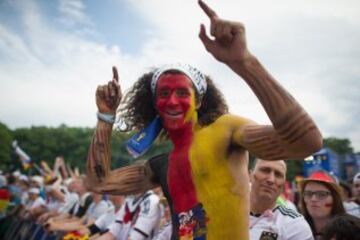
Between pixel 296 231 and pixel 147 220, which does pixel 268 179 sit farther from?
pixel 147 220

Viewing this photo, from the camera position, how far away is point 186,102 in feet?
7.35

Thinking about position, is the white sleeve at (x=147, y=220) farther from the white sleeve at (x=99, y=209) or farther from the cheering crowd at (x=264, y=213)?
the white sleeve at (x=99, y=209)

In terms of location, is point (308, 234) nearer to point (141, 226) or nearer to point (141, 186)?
point (141, 186)

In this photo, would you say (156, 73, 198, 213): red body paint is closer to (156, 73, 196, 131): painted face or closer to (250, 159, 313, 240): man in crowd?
(156, 73, 196, 131): painted face

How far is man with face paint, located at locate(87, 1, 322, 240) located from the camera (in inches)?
61.9

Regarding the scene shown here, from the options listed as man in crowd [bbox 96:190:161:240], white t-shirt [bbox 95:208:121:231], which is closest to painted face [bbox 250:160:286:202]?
man in crowd [bbox 96:190:161:240]

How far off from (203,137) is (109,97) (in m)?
0.81

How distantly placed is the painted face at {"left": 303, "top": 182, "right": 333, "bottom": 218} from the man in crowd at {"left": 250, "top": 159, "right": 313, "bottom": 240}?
70 cm

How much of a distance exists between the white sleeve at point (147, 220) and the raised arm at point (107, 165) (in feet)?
6.71

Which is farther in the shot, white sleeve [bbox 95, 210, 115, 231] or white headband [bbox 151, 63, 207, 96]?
white sleeve [bbox 95, 210, 115, 231]

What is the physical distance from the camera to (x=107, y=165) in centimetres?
263

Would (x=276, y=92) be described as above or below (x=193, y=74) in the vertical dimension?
below

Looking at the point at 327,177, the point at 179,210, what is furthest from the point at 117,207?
the point at 179,210

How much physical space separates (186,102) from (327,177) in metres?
2.33
